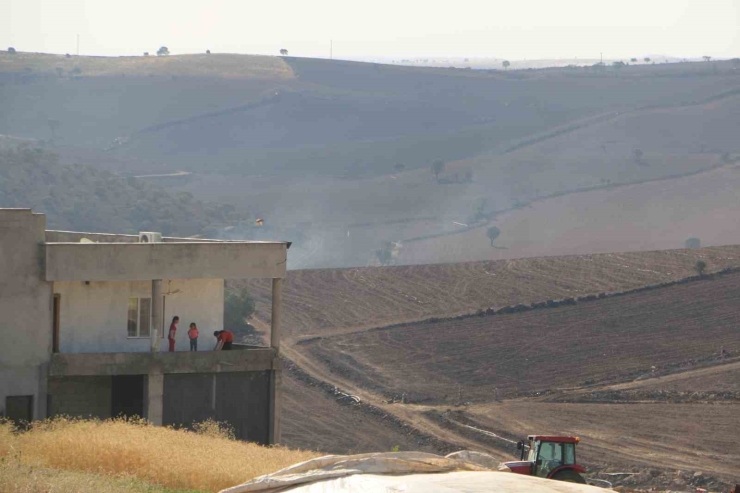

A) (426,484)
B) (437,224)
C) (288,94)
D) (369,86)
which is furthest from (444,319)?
(369,86)

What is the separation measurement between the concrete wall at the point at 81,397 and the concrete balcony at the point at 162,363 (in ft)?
1.74

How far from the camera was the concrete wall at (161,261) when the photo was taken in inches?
1057

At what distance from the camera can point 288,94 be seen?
18300 centimetres

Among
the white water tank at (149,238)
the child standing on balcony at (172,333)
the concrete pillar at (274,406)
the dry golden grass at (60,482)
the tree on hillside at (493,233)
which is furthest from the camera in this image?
the tree on hillside at (493,233)

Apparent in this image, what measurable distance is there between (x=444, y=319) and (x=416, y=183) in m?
80.8

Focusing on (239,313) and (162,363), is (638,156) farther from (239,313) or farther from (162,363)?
(162,363)

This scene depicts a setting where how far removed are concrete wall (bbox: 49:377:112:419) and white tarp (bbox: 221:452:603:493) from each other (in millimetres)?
14636

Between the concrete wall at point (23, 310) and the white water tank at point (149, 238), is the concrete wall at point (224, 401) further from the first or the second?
the white water tank at point (149, 238)

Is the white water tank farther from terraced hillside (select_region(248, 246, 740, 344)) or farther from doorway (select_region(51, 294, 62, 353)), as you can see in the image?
terraced hillside (select_region(248, 246, 740, 344))

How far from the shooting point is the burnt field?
46688 millimetres

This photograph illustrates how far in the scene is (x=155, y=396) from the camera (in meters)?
27.5

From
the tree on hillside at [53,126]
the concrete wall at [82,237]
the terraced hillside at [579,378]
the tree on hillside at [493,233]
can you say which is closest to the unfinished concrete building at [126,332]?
the concrete wall at [82,237]

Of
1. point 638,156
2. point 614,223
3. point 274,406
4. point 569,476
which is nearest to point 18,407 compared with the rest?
point 274,406

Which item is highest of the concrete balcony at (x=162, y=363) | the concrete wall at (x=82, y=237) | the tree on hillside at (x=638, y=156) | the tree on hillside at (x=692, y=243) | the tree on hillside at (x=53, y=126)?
the tree on hillside at (x=53, y=126)
